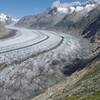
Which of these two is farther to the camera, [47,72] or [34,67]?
[34,67]

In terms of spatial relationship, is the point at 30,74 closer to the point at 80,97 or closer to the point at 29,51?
the point at 29,51

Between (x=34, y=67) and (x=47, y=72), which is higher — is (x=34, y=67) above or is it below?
above

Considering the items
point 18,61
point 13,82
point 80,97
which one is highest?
point 18,61

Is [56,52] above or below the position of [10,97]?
above

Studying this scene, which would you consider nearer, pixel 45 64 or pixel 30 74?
pixel 30 74

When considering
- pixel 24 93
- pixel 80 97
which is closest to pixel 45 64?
pixel 24 93

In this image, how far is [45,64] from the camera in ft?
303

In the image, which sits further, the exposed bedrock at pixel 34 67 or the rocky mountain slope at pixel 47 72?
the exposed bedrock at pixel 34 67

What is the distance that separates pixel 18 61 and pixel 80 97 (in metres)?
52.2

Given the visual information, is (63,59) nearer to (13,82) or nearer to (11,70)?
(11,70)

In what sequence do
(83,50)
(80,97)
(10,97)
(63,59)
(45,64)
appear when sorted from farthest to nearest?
(83,50) → (63,59) → (45,64) → (10,97) → (80,97)

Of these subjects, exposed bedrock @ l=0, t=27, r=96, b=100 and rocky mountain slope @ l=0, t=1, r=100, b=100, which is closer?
rocky mountain slope @ l=0, t=1, r=100, b=100

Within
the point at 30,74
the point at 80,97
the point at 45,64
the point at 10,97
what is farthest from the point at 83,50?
the point at 80,97

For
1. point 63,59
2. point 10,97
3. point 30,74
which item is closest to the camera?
point 10,97
